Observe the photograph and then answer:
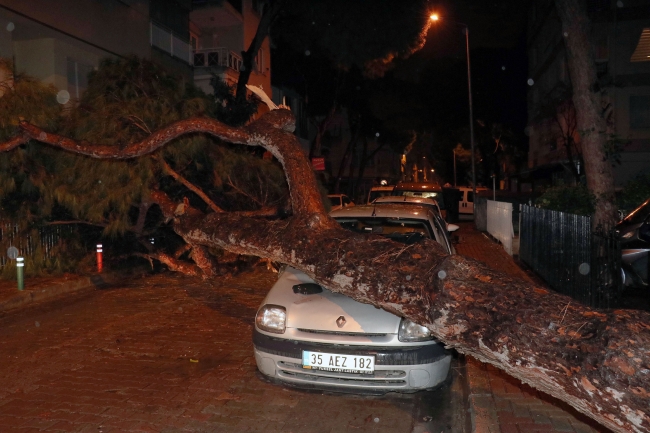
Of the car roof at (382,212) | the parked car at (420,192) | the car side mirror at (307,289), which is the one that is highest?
the parked car at (420,192)

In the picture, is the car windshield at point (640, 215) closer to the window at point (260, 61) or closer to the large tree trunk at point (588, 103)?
the large tree trunk at point (588, 103)

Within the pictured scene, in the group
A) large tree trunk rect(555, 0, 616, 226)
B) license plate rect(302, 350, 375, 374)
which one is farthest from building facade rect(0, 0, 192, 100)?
license plate rect(302, 350, 375, 374)

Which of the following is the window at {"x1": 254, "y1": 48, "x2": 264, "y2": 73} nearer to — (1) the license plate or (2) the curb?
(2) the curb


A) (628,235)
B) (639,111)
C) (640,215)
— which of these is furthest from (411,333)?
(639,111)

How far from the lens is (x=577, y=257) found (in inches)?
310

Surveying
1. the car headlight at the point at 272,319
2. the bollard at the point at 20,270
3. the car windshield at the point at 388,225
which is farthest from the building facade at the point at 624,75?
the car headlight at the point at 272,319

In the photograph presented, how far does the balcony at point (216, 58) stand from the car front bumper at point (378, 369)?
2101 cm

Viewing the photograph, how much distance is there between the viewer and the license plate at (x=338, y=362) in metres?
4.82

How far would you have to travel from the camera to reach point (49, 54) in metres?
15.1

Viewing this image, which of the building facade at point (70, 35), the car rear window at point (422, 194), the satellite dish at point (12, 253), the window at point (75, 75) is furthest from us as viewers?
the car rear window at point (422, 194)

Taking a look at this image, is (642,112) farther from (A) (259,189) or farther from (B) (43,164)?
(B) (43,164)

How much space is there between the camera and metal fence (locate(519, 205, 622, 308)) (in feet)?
22.2

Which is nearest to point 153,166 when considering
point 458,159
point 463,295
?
point 463,295

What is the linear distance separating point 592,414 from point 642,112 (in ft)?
96.4
